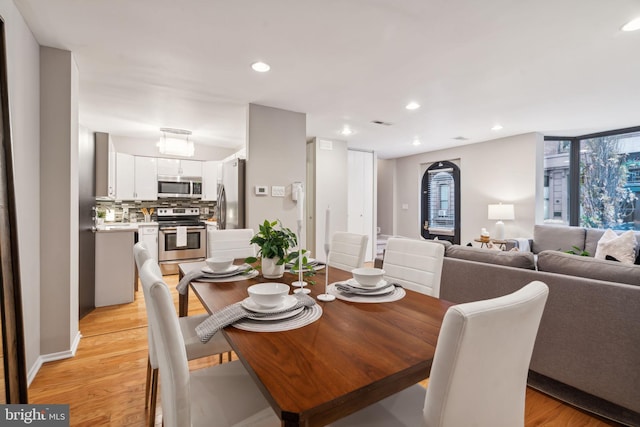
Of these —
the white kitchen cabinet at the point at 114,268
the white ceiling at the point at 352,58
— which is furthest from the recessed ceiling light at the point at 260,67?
the white kitchen cabinet at the point at 114,268

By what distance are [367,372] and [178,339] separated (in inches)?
20.3

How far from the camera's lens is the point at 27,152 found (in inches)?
79.0

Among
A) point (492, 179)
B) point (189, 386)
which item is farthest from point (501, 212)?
point (189, 386)

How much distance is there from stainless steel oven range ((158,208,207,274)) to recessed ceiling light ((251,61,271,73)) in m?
3.43

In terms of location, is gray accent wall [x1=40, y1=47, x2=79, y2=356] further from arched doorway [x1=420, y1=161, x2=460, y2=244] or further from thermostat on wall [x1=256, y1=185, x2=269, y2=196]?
arched doorway [x1=420, y1=161, x2=460, y2=244]

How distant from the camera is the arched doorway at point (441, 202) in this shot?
6.21 m

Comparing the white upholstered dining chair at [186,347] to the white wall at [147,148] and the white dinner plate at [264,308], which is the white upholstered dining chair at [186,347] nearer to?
the white dinner plate at [264,308]

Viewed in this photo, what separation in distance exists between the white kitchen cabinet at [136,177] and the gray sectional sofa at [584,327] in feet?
16.6

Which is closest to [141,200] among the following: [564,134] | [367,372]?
[367,372]

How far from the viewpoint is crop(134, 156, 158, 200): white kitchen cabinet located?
201 inches

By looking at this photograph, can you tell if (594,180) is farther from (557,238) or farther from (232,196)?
(232,196)

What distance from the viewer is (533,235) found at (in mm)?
4832

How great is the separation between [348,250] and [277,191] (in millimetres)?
1753

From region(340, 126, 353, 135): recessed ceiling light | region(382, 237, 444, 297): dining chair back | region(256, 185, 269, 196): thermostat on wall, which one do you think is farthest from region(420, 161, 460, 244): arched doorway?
region(382, 237, 444, 297): dining chair back
